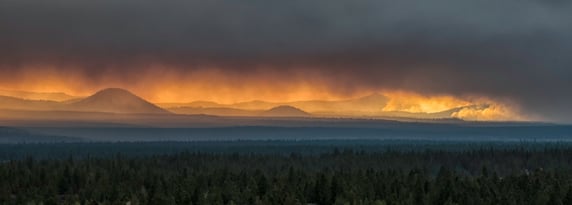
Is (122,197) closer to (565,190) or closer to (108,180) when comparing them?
(108,180)

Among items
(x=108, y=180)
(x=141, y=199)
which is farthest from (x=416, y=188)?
(x=108, y=180)

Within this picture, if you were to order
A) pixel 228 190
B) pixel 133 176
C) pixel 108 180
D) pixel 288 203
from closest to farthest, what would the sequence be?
1. pixel 288 203
2. pixel 228 190
3. pixel 108 180
4. pixel 133 176

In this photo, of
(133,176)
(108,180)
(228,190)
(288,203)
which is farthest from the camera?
(133,176)

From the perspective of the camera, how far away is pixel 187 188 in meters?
144

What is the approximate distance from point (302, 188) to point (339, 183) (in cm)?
686

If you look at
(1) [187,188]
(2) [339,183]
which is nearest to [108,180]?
(1) [187,188]

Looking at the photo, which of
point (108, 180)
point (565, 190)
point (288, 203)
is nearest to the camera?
point (288, 203)

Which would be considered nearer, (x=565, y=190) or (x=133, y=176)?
(x=565, y=190)

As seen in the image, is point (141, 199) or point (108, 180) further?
point (108, 180)

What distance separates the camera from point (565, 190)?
133500mm

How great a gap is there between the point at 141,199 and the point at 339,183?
→ 118 feet

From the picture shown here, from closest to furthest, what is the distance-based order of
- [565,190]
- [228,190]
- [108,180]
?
[565,190] → [228,190] → [108,180]

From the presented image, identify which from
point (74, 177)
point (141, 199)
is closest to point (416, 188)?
point (141, 199)

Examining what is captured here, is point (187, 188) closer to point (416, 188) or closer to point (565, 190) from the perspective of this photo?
point (416, 188)
